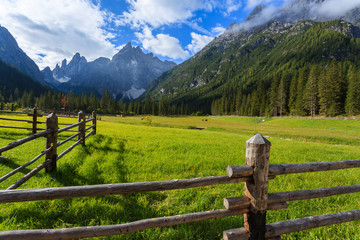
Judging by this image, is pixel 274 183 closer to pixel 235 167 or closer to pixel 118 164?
pixel 235 167

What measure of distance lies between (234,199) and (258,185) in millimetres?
488

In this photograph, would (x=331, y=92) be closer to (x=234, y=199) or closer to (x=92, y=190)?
(x=234, y=199)

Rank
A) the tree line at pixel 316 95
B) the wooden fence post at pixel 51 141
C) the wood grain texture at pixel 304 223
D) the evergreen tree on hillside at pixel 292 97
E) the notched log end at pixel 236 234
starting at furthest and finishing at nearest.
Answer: the evergreen tree on hillside at pixel 292 97, the tree line at pixel 316 95, the wooden fence post at pixel 51 141, the wood grain texture at pixel 304 223, the notched log end at pixel 236 234

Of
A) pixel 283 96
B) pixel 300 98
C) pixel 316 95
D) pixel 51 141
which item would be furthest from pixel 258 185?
pixel 283 96

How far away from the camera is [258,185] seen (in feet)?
8.82

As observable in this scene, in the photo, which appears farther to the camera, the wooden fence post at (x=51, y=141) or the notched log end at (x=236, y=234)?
the wooden fence post at (x=51, y=141)

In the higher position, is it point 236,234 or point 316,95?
point 316,95

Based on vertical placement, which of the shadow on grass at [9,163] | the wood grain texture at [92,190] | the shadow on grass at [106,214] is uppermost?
the wood grain texture at [92,190]

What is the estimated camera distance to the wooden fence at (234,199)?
2.27m

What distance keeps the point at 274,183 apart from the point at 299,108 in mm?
78983

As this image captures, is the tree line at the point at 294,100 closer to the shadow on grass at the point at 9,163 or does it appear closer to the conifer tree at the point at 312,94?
the conifer tree at the point at 312,94

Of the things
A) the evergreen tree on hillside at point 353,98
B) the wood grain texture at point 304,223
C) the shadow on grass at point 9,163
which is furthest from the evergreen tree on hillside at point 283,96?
the shadow on grass at point 9,163

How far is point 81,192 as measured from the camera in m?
2.37

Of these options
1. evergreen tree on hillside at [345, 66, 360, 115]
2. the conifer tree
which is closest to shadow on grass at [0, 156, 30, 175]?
evergreen tree on hillside at [345, 66, 360, 115]
